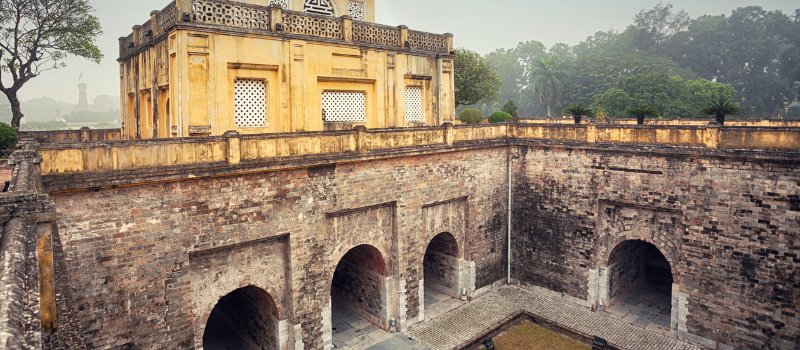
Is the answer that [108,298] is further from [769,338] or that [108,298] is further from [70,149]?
[769,338]

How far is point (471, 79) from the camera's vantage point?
93.8ft

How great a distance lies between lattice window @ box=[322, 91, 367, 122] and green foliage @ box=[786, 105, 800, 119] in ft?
167

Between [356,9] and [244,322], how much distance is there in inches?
395

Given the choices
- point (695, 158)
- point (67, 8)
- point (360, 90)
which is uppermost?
point (67, 8)

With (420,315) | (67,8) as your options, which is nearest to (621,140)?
(420,315)

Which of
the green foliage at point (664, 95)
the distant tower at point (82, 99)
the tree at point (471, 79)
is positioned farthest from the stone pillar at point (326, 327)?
the distant tower at point (82, 99)

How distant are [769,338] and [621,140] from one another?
5.73 m

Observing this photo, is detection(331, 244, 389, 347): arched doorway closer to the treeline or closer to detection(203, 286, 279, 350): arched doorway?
detection(203, 286, 279, 350): arched doorway

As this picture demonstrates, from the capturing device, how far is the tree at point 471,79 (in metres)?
28.3

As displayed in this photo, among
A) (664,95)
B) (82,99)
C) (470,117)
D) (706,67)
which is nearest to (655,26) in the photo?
(706,67)

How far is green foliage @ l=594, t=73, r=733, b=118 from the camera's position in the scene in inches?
1356

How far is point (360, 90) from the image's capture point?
46.6 feet

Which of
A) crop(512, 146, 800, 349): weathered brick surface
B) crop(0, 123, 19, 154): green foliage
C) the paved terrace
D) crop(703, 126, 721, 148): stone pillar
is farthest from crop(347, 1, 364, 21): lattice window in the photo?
crop(703, 126, 721, 148): stone pillar

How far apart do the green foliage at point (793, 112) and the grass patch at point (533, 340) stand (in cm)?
4901
